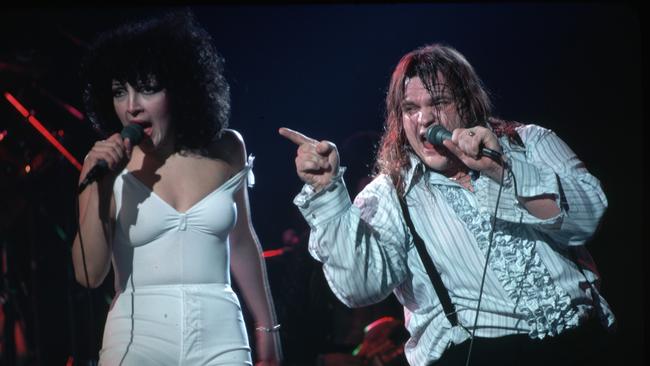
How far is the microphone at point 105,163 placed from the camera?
174cm

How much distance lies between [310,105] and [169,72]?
644 mm

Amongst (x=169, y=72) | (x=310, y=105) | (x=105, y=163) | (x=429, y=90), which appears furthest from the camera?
(x=310, y=105)

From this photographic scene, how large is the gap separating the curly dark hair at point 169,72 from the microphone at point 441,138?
0.57 meters

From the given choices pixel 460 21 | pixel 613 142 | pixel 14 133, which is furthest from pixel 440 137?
pixel 14 133

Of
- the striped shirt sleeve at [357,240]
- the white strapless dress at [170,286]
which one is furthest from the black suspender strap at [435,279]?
the white strapless dress at [170,286]

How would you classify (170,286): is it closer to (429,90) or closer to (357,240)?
(357,240)

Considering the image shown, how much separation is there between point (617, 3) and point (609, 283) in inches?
44.9

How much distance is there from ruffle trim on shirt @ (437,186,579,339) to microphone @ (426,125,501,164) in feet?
0.65

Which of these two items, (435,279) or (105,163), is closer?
(105,163)

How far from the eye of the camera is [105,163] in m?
1.74

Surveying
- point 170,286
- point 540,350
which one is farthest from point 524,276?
point 170,286

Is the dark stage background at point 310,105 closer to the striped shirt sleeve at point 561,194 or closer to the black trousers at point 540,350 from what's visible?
the black trousers at point 540,350

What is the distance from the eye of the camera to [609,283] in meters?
3.08

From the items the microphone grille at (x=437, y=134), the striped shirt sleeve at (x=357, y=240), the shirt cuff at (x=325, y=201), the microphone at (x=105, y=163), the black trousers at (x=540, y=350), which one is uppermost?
the microphone at (x=105, y=163)
